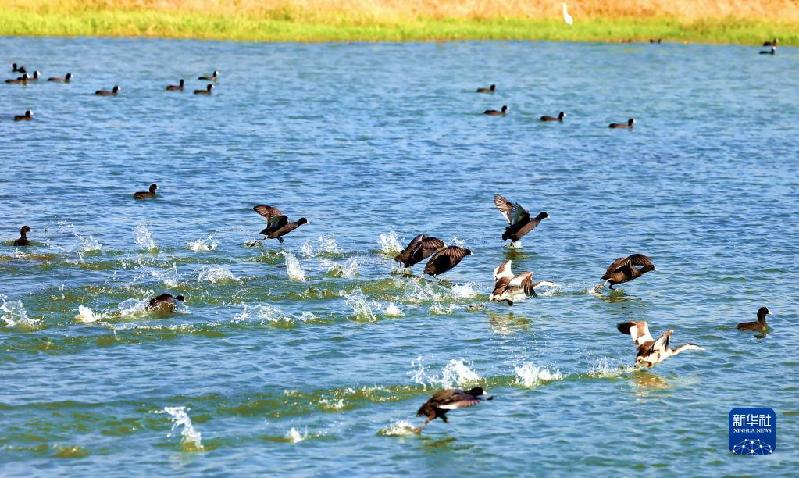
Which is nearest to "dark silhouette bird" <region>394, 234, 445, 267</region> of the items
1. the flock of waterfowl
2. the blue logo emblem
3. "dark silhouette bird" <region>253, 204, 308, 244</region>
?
the flock of waterfowl

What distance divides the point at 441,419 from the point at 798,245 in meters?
13.8

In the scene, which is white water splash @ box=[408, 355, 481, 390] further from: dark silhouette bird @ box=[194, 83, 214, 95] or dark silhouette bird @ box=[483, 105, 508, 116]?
dark silhouette bird @ box=[194, 83, 214, 95]

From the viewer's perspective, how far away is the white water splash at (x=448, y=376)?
19828mm

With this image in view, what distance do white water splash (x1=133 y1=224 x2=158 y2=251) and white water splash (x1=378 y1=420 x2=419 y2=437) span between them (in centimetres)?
1076

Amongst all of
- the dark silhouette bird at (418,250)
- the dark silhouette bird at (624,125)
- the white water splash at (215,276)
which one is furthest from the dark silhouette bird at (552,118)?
the white water splash at (215,276)

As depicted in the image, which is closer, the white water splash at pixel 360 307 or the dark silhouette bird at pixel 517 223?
the white water splash at pixel 360 307

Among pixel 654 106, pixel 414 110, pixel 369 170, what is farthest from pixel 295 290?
pixel 654 106

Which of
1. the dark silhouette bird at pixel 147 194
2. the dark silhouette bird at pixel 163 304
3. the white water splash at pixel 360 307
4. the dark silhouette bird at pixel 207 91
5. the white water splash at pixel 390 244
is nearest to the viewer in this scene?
the dark silhouette bird at pixel 163 304

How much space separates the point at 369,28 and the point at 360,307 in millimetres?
50255

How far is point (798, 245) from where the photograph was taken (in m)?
29.7

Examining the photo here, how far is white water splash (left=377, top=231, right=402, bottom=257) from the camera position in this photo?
27875mm

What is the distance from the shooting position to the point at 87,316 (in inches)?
882

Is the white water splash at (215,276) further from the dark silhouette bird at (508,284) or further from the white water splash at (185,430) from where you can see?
the white water splash at (185,430)

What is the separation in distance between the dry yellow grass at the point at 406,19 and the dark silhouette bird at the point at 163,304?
47.8 metres
